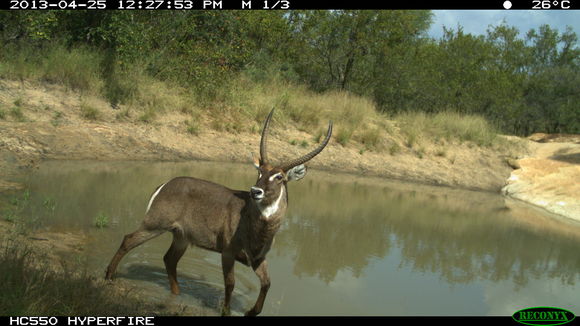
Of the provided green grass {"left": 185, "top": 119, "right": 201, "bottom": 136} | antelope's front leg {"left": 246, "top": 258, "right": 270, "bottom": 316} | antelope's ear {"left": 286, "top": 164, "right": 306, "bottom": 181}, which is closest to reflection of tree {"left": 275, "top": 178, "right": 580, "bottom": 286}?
antelope's front leg {"left": 246, "top": 258, "right": 270, "bottom": 316}

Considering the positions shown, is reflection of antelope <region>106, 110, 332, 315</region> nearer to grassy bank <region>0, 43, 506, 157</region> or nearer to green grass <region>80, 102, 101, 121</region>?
grassy bank <region>0, 43, 506, 157</region>

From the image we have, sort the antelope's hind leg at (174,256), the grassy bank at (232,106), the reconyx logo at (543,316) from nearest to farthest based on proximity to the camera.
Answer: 1. the antelope's hind leg at (174,256)
2. the reconyx logo at (543,316)
3. the grassy bank at (232,106)

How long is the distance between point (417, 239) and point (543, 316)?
338 centimetres

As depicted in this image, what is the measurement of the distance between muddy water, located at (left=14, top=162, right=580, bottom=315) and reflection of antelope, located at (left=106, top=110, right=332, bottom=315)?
461 millimetres

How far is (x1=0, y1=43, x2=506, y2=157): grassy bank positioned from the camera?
14.6m

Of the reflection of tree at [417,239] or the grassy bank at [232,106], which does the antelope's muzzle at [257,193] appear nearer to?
the reflection of tree at [417,239]

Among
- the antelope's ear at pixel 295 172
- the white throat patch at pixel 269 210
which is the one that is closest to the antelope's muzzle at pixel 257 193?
the white throat patch at pixel 269 210

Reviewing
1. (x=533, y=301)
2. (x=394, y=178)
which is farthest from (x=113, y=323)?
(x=394, y=178)

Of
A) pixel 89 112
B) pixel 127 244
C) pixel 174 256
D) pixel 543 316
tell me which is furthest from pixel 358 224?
pixel 89 112

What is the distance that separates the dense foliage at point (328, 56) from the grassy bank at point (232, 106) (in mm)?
234

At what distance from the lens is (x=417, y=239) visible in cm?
965

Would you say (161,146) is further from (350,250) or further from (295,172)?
(295,172)

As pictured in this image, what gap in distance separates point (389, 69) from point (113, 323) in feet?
75.6

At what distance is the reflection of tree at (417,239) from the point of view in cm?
805
